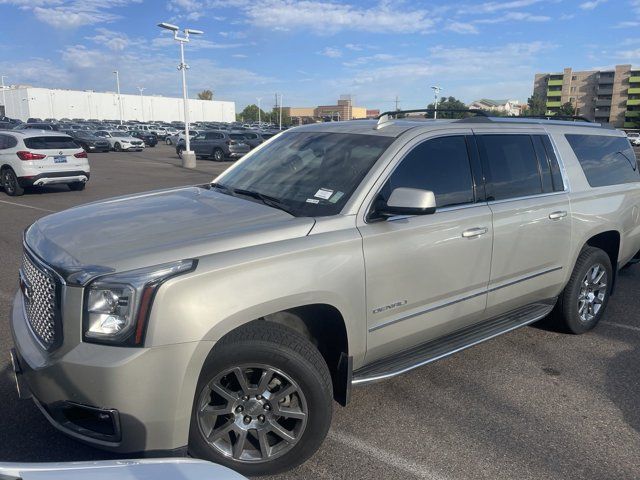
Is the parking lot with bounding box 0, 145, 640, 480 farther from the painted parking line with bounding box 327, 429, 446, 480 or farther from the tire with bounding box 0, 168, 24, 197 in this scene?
the tire with bounding box 0, 168, 24, 197

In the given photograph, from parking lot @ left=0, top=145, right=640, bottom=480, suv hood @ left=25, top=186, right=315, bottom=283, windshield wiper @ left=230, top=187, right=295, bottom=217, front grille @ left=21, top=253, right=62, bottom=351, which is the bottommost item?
parking lot @ left=0, top=145, right=640, bottom=480

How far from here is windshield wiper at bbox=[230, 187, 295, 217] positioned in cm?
318

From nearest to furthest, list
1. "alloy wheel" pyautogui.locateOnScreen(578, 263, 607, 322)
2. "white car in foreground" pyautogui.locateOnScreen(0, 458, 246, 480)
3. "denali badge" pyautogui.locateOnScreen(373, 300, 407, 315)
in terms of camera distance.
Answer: "white car in foreground" pyautogui.locateOnScreen(0, 458, 246, 480)
"denali badge" pyautogui.locateOnScreen(373, 300, 407, 315)
"alloy wheel" pyautogui.locateOnScreen(578, 263, 607, 322)

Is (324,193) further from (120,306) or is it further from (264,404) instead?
(120,306)

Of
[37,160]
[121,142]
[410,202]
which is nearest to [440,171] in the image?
[410,202]

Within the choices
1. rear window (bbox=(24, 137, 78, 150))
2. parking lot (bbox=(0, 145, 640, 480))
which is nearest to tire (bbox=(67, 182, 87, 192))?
rear window (bbox=(24, 137, 78, 150))

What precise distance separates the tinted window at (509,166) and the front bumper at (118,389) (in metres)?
2.44

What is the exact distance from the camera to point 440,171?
3531 mm

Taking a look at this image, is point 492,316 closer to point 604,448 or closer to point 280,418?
point 604,448

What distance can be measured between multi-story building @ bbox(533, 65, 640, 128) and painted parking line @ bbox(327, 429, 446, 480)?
120 m

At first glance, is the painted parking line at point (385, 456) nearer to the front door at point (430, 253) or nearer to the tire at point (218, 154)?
the front door at point (430, 253)

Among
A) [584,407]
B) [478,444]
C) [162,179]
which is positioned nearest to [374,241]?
[478,444]

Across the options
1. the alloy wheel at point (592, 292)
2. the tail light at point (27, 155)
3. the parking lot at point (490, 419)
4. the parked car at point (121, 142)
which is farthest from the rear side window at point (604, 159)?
the parked car at point (121, 142)

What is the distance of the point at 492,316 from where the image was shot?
3.96 m
